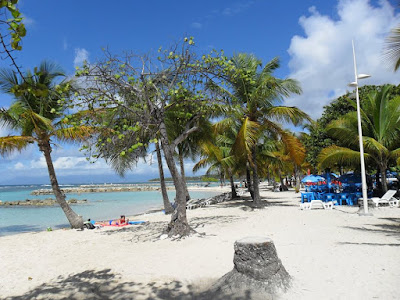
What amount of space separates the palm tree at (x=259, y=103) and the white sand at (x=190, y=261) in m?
4.01

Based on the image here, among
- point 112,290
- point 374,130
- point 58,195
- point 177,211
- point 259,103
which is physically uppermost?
point 259,103

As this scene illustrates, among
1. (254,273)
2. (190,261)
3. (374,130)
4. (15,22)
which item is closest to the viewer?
(15,22)

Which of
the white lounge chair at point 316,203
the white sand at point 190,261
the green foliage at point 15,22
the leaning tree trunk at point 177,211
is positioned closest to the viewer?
the green foliage at point 15,22

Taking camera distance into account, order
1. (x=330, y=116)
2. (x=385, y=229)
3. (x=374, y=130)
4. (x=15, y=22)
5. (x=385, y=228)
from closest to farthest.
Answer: (x=15, y=22), (x=385, y=229), (x=385, y=228), (x=374, y=130), (x=330, y=116)

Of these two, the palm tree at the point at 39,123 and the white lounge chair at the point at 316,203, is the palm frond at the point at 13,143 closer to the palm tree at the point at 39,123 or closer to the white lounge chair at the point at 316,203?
the palm tree at the point at 39,123

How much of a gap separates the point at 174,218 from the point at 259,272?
4522 mm

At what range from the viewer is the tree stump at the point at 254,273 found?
13.5 ft

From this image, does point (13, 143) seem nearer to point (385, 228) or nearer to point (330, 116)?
point (385, 228)

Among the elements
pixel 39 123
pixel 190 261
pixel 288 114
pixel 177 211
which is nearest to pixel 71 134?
pixel 39 123

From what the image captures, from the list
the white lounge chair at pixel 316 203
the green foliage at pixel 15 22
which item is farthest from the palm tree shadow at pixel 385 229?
the green foliage at pixel 15 22

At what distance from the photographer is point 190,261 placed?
5.86 m

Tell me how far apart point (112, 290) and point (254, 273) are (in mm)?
2157

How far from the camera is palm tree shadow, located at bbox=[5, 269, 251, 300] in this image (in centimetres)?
426

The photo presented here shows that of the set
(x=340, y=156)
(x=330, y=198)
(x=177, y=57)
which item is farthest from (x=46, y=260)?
(x=330, y=198)
